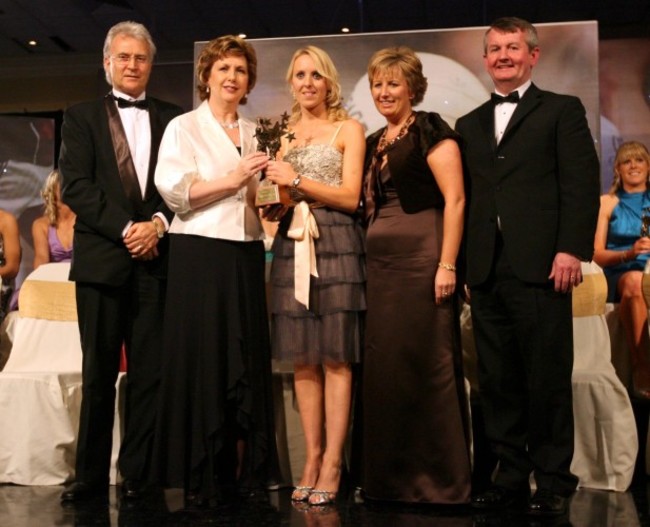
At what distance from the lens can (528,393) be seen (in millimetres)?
3197

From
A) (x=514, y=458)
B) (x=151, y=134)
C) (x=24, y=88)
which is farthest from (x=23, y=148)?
(x=514, y=458)

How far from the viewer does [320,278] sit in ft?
10.8

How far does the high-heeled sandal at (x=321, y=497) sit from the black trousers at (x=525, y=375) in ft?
2.11

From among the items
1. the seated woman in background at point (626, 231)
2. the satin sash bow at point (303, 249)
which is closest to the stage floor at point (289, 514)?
the satin sash bow at point (303, 249)

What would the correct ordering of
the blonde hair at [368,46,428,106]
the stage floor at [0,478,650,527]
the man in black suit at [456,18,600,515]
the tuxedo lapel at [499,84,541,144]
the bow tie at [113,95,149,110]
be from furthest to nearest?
the bow tie at [113,95,149,110] < the blonde hair at [368,46,428,106] < the tuxedo lapel at [499,84,541,144] < the man in black suit at [456,18,600,515] < the stage floor at [0,478,650,527]

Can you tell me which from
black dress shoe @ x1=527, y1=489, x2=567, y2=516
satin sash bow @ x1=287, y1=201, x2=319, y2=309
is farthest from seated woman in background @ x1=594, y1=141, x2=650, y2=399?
satin sash bow @ x1=287, y1=201, x2=319, y2=309

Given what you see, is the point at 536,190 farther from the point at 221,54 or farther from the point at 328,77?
the point at 221,54

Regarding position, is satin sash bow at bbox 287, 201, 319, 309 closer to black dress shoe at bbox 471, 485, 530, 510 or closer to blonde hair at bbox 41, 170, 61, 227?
black dress shoe at bbox 471, 485, 530, 510

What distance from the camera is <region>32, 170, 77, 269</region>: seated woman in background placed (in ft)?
19.4

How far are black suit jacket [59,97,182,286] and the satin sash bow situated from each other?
55 centimetres

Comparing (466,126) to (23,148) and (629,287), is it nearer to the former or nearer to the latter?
(629,287)

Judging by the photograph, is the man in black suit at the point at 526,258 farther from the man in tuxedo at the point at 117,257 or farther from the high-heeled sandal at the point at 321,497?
the man in tuxedo at the point at 117,257

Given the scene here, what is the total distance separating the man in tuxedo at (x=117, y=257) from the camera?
336cm

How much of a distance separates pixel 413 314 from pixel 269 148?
83 centimetres
